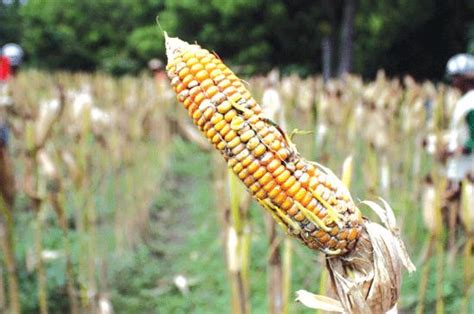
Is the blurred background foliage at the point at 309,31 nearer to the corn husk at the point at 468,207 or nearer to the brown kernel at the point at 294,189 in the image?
the corn husk at the point at 468,207

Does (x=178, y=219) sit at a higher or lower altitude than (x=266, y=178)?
higher

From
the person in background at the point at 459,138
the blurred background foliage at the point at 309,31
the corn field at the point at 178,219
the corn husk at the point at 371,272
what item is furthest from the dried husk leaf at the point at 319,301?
the blurred background foliage at the point at 309,31

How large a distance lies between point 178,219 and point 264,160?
444 centimetres

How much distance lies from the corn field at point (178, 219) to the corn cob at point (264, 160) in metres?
0.53

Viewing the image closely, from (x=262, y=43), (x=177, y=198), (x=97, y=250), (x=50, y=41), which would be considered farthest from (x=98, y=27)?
(x=97, y=250)

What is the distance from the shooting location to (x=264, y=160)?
837 mm

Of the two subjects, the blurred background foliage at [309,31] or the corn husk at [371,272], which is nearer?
the corn husk at [371,272]

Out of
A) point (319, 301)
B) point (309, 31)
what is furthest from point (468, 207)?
point (309, 31)

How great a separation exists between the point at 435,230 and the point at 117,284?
7.15 ft

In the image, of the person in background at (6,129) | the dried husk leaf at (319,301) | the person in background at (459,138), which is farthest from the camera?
the person in background at (459,138)

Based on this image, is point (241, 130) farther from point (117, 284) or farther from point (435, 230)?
point (117, 284)

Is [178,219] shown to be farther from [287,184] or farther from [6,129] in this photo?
[287,184]

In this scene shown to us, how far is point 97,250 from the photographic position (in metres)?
3.95

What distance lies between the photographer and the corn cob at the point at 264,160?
33.1 inches
